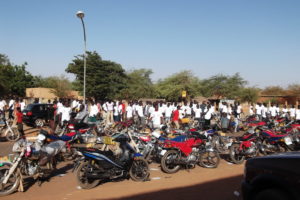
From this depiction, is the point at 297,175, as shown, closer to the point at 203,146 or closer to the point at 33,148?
the point at 203,146

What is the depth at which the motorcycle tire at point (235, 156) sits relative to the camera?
873cm

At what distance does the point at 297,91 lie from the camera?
47969 millimetres

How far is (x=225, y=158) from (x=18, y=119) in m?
8.43

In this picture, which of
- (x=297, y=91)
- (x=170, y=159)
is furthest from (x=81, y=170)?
(x=297, y=91)

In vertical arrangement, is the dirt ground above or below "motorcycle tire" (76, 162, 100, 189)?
below

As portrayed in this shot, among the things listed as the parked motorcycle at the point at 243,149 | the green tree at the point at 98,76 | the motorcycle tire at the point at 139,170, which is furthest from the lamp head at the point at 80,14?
the green tree at the point at 98,76

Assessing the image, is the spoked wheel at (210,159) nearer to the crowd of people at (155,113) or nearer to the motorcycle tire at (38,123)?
the crowd of people at (155,113)

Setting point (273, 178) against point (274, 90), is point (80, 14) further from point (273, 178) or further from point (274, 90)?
point (274, 90)

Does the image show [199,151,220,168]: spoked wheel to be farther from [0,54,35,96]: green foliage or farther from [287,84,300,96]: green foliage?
[287,84,300,96]: green foliage

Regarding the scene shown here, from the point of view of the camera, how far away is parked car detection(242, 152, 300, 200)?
11.1ft

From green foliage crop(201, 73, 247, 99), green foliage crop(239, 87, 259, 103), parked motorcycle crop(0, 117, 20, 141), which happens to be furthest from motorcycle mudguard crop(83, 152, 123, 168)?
green foliage crop(239, 87, 259, 103)

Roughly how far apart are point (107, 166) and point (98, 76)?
28.4 metres

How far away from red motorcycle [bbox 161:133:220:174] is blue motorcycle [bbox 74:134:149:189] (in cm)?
93

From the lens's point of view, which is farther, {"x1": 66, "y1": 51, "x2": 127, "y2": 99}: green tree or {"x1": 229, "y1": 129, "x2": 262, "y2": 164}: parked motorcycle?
{"x1": 66, "y1": 51, "x2": 127, "y2": 99}: green tree
